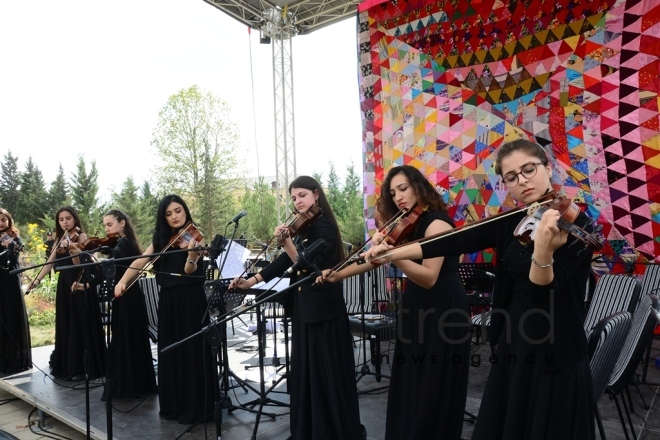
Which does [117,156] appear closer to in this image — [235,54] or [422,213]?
[235,54]

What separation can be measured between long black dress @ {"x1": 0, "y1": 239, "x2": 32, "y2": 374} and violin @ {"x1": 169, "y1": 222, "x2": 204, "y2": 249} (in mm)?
2645

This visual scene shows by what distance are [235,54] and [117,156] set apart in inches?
313

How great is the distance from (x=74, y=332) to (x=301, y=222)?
3.18m

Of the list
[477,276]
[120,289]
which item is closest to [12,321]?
[120,289]

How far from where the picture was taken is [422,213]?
8.06 feet

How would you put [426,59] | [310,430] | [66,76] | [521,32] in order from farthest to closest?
[66,76], [426,59], [521,32], [310,430]

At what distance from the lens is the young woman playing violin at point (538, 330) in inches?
60.8

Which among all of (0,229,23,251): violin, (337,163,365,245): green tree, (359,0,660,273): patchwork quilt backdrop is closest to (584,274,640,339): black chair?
(359,0,660,273): patchwork quilt backdrop

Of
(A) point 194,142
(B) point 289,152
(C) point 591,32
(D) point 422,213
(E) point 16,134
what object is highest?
(E) point 16,134

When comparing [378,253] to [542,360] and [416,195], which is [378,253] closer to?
[416,195]

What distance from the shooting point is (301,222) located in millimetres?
3010

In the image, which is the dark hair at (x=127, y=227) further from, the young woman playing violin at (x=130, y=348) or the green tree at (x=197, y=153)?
the green tree at (x=197, y=153)

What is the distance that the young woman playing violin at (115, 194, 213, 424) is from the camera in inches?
137

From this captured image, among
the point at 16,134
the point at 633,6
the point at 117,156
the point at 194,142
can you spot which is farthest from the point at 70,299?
the point at 16,134
